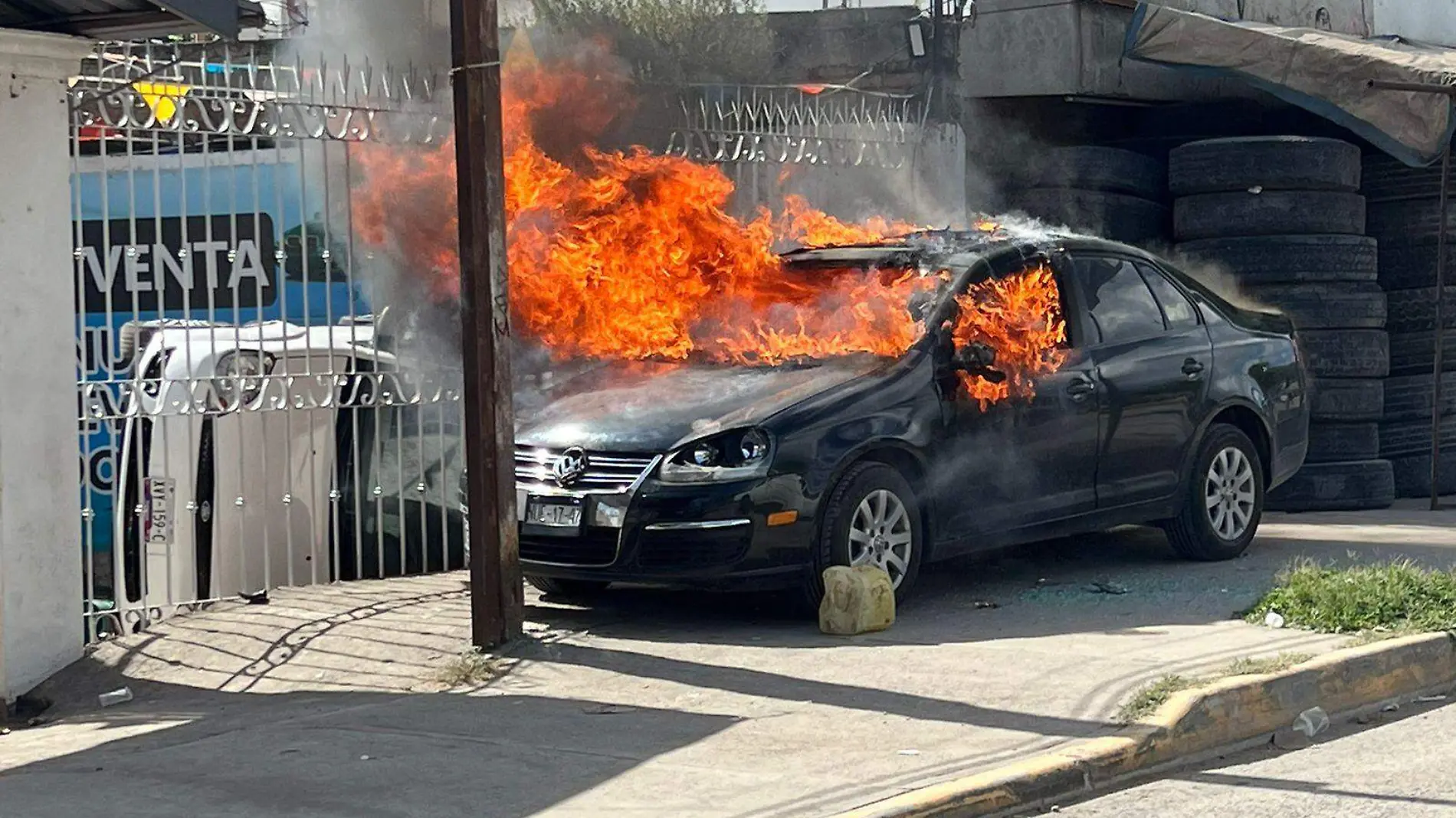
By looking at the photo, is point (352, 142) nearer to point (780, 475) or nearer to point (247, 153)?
point (247, 153)

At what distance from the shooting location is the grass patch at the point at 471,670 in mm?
7648

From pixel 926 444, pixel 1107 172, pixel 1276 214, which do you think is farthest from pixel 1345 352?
pixel 926 444

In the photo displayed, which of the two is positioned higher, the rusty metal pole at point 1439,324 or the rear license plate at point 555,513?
the rusty metal pole at point 1439,324

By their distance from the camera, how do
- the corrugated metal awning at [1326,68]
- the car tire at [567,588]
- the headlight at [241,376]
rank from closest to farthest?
the headlight at [241,376], the car tire at [567,588], the corrugated metal awning at [1326,68]

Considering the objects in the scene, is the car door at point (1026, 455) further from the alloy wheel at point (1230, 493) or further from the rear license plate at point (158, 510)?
the rear license plate at point (158, 510)

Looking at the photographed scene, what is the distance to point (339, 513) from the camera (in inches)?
388

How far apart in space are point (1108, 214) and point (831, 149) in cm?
198

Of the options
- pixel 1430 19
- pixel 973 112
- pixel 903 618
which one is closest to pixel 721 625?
pixel 903 618

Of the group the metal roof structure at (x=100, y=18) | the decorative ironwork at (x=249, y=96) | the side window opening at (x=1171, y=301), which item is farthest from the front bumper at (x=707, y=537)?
the side window opening at (x=1171, y=301)

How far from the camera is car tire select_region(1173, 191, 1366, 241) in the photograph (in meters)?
12.6

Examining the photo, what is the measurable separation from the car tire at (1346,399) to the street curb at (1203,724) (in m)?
4.71

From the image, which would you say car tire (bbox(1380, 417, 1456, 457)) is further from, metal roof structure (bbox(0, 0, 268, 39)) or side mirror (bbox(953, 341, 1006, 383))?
metal roof structure (bbox(0, 0, 268, 39))

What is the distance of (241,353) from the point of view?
916 centimetres

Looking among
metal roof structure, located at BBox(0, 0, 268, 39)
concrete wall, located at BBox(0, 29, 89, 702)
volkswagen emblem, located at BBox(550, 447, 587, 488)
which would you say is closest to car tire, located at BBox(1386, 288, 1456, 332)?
volkswagen emblem, located at BBox(550, 447, 587, 488)
